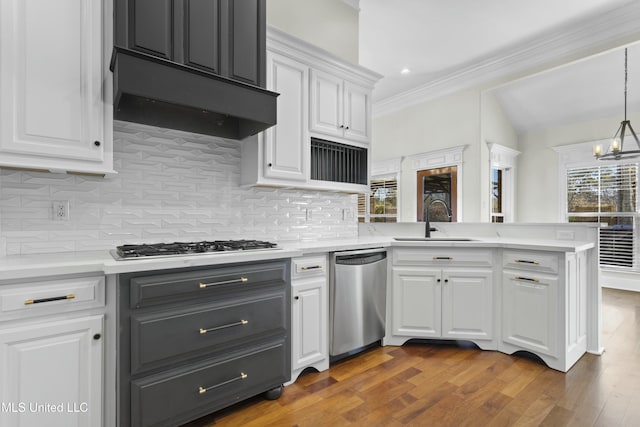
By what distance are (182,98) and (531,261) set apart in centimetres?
265

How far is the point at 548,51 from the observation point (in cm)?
421

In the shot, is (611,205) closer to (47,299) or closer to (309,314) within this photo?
(309,314)

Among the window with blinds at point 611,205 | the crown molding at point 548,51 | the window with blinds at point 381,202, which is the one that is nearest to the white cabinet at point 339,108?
the crown molding at point 548,51

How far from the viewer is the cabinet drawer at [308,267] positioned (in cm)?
217

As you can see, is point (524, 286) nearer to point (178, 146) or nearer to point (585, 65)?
point (178, 146)

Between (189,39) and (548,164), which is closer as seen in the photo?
(189,39)

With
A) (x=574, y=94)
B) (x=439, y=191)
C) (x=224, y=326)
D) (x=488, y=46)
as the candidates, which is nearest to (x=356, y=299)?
(x=224, y=326)

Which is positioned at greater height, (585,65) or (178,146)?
(585,65)

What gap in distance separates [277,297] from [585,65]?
554 centimetres

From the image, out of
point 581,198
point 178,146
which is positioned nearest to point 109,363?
point 178,146

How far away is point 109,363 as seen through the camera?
1501mm

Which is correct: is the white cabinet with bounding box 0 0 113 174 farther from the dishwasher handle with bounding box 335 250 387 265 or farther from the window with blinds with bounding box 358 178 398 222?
the window with blinds with bounding box 358 178 398 222

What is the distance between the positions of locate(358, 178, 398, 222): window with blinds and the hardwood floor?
163 inches

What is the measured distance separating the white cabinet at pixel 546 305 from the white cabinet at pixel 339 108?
164 cm
